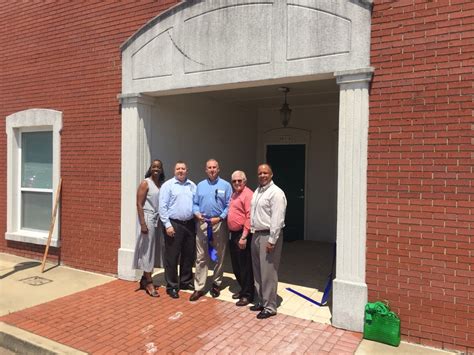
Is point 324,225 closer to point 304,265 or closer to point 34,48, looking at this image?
point 304,265

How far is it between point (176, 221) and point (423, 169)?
3121 millimetres

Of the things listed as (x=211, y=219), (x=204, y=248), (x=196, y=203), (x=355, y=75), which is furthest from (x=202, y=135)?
(x=355, y=75)

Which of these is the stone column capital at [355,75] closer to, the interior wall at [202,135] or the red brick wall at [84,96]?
the red brick wall at [84,96]

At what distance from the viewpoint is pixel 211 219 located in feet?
16.9

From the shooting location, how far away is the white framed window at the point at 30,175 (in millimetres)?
7301

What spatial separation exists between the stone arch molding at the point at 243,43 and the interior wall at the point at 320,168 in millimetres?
4820

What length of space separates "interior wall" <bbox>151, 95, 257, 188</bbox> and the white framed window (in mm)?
2143

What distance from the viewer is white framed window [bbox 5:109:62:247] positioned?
7.30 metres

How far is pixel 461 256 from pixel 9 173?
7.79 meters

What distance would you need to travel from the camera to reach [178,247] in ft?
17.6

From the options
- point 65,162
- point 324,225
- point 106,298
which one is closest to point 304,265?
point 324,225

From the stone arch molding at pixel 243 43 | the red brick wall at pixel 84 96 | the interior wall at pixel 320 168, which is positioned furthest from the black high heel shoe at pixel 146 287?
the interior wall at pixel 320 168

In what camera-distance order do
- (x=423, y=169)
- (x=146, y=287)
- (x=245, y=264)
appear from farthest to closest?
(x=146, y=287) → (x=245, y=264) → (x=423, y=169)

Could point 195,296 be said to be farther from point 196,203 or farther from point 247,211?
point 247,211
